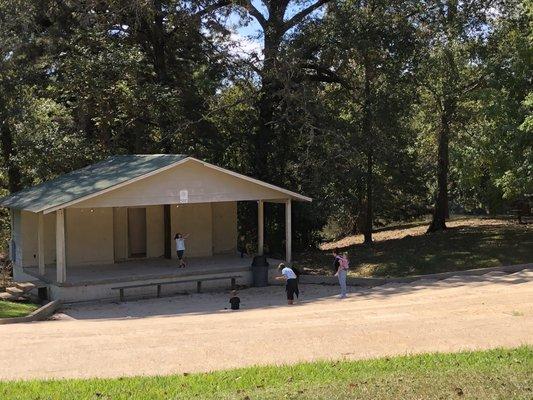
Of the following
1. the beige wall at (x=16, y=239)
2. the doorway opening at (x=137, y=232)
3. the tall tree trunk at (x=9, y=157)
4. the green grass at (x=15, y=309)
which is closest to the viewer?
the green grass at (x=15, y=309)

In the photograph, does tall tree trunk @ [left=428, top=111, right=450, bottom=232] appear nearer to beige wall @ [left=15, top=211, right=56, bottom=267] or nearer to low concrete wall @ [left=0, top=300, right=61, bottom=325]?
beige wall @ [left=15, top=211, right=56, bottom=267]

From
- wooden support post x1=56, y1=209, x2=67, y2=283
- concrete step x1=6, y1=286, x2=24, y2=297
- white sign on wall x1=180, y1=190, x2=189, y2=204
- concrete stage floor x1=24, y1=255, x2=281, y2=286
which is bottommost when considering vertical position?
concrete step x1=6, y1=286, x2=24, y2=297

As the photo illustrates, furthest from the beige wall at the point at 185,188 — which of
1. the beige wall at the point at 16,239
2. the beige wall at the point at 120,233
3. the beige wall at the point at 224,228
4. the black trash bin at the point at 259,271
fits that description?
the beige wall at the point at 16,239

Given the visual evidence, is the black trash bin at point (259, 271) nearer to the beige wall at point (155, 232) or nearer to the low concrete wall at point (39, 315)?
the beige wall at point (155, 232)

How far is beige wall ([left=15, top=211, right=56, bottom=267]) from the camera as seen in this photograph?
21.7m

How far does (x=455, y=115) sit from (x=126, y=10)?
52.1 feet

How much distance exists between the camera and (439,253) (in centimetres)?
2522

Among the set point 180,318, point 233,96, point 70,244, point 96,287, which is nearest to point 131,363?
point 180,318

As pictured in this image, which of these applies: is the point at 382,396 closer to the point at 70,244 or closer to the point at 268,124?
the point at 70,244

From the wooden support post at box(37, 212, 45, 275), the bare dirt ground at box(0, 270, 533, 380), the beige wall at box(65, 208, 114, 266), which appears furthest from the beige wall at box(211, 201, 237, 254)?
the bare dirt ground at box(0, 270, 533, 380)

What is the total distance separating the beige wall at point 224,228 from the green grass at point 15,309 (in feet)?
28.0

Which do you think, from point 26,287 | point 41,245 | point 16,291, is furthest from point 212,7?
point 16,291

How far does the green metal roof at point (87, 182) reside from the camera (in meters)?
18.9

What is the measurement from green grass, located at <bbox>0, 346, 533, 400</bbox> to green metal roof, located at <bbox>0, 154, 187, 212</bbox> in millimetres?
11163
